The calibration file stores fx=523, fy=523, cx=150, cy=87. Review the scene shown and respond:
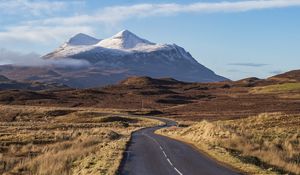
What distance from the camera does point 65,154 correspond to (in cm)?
2961

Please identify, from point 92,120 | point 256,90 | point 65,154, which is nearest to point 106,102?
point 256,90

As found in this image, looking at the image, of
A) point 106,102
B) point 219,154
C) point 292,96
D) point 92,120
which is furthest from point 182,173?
point 106,102

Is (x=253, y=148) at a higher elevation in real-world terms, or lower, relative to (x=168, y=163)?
lower

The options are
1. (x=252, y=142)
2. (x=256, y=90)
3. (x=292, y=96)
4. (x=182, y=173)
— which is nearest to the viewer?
(x=182, y=173)

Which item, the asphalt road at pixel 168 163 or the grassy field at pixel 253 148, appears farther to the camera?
the grassy field at pixel 253 148

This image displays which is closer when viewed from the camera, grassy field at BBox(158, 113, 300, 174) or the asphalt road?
the asphalt road

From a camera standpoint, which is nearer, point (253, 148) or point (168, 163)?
point (168, 163)

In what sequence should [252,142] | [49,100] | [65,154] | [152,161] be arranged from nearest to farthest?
[152,161] → [65,154] → [252,142] → [49,100]

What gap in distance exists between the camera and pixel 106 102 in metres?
168

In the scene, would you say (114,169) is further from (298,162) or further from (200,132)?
(200,132)

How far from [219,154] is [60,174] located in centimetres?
1073

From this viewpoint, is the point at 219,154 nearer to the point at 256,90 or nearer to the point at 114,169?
the point at 114,169

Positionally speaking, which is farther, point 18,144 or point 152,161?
point 18,144

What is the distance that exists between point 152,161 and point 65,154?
5490 millimetres
